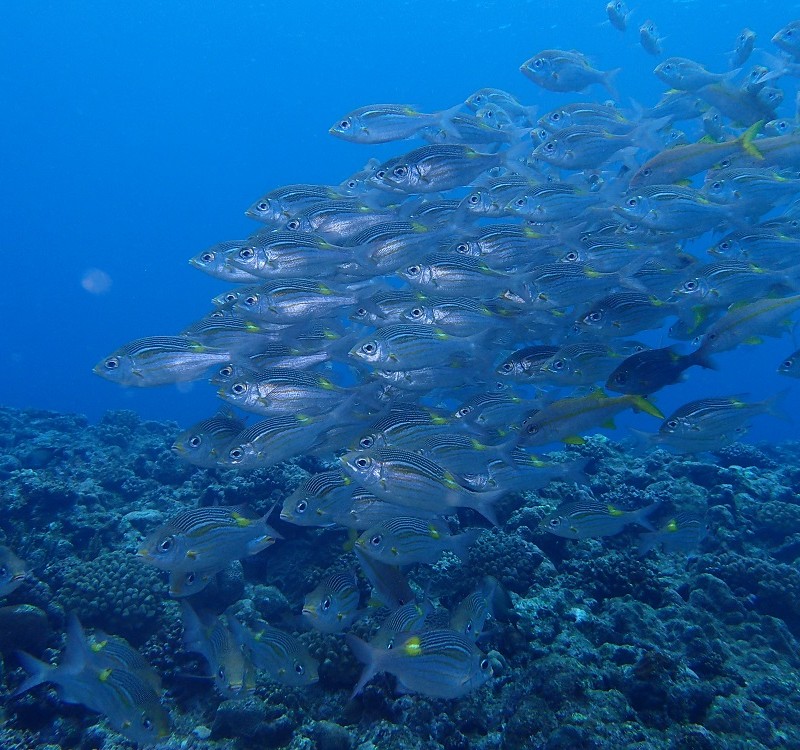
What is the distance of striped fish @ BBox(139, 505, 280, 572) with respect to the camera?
4.64 metres

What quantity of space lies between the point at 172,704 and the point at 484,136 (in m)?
8.69

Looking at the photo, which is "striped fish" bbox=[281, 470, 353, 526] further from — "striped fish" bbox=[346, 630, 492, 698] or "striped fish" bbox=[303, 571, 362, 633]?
"striped fish" bbox=[346, 630, 492, 698]

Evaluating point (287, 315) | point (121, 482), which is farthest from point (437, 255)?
point (121, 482)

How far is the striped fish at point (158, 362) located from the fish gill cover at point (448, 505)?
0.02 m

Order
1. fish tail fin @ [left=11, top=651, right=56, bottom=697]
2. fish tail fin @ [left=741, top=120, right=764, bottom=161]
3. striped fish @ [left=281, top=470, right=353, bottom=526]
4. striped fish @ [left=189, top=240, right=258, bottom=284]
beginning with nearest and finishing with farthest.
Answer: fish tail fin @ [left=11, top=651, right=56, bottom=697] < striped fish @ [left=281, top=470, right=353, bottom=526] < striped fish @ [left=189, top=240, right=258, bottom=284] < fish tail fin @ [left=741, top=120, right=764, bottom=161]

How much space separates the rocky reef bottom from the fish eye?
63.6 inches

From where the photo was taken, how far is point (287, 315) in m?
5.95

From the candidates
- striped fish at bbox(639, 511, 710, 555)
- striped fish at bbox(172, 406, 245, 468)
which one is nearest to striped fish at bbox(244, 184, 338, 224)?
striped fish at bbox(172, 406, 245, 468)

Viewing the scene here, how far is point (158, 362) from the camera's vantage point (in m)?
5.45

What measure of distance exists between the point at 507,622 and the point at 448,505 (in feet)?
7.39

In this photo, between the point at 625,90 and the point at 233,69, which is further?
the point at 233,69

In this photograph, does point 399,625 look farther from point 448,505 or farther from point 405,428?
point 405,428

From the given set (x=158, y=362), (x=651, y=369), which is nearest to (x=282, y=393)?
(x=158, y=362)

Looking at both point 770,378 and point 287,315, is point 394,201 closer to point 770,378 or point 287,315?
point 287,315
